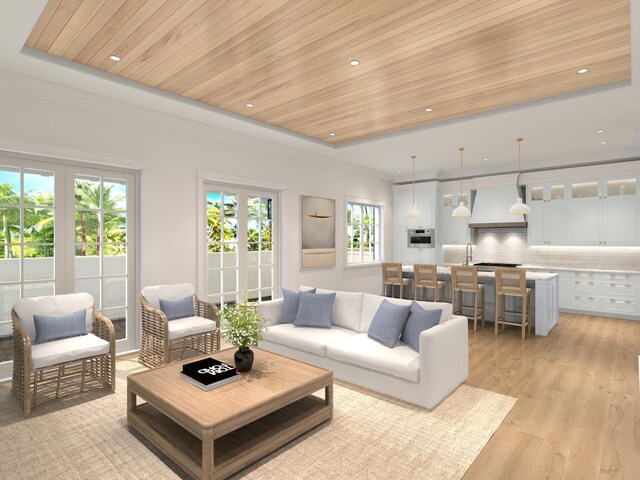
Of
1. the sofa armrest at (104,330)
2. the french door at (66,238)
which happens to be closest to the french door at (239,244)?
the french door at (66,238)

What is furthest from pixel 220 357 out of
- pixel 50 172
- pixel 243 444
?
pixel 50 172

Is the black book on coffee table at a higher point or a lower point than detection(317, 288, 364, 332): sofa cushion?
lower

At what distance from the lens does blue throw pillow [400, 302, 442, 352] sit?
331 centimetres

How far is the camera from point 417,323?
3.37m

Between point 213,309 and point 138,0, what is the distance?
9.73ft

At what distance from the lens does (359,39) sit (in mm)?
2854

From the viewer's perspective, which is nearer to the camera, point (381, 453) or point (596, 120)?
point (381, 453)

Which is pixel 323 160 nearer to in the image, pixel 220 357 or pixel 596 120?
pixel 596 120

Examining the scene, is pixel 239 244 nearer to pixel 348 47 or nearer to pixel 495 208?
pixel 348 47

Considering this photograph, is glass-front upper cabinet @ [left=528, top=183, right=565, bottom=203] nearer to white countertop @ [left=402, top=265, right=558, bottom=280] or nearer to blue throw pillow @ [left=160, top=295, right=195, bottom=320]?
white countertop @ [left=402, top=265, right=558, bottom=280]

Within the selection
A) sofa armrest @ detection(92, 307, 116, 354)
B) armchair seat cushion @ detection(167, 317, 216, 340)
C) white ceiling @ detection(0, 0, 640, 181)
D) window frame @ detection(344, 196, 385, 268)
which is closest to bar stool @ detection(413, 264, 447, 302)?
window frame @ detection(344, 196, 385, 268)

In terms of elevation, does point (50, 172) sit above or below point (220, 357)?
above

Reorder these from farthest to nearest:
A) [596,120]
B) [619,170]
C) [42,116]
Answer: [619,170] → [596,120] → [42,116]

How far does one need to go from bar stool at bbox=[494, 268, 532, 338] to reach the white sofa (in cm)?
210
